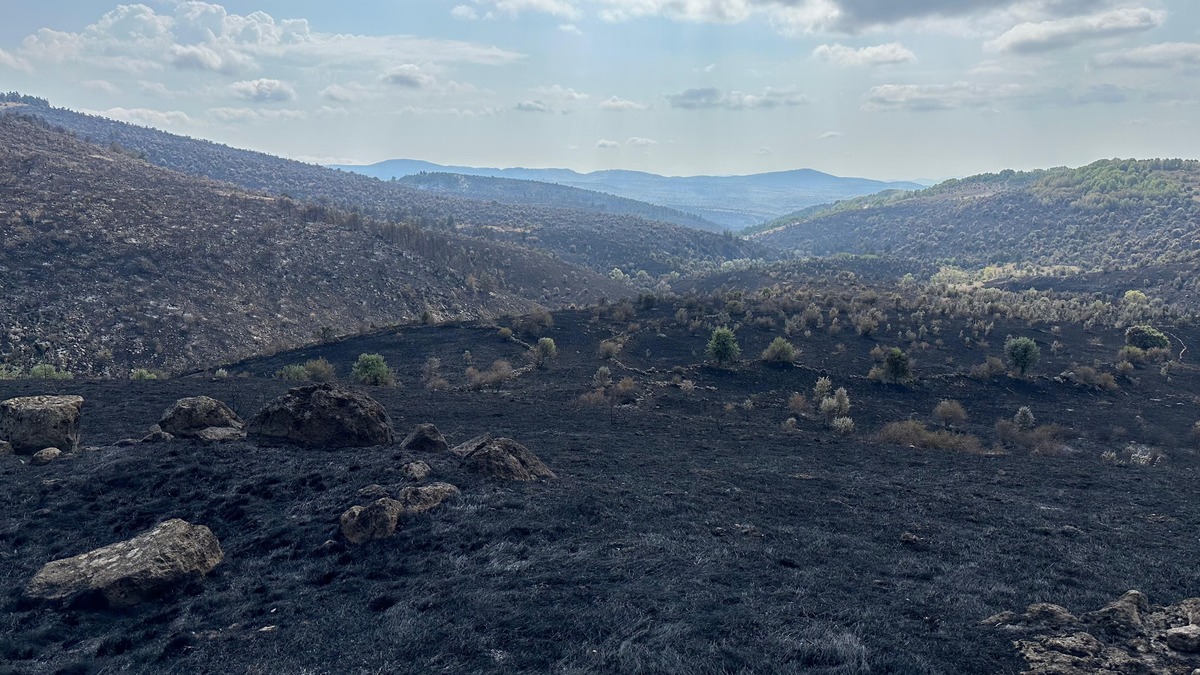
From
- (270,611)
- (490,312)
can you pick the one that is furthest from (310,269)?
(270,611)

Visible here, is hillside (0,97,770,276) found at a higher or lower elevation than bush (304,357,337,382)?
higher

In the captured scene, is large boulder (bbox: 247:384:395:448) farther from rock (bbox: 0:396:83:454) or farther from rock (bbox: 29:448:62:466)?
rock (bbox: 0:396:83:454)

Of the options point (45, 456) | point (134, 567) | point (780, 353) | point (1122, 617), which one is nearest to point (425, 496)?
point (134, 567)

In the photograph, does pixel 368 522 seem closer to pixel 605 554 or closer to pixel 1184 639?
pixel 605 554

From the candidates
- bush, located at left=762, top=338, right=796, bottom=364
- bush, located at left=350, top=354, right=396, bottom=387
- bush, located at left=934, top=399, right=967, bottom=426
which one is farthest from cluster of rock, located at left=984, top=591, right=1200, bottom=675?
bush, located at left=762, top=338, right=796, bottom=364

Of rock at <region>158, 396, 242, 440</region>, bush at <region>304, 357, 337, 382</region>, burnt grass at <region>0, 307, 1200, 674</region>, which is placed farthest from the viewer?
bush at <region>304, 357, 337, 382</region>

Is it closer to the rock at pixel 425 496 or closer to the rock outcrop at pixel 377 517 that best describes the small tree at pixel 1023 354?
the rock at pixel 425 496

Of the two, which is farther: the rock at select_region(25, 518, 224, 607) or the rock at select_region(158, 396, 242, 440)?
the rock at select_region(158, 396, 242, 440)
